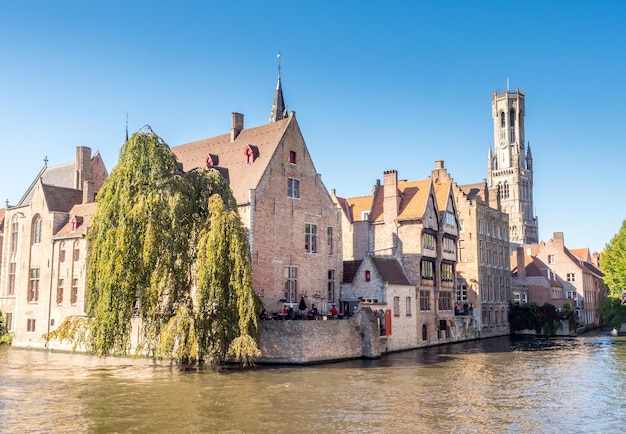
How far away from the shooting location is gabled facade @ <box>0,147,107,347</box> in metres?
40.9

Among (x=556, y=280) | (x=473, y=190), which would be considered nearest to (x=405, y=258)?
(x=473, y=190)

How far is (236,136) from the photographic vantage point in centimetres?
4228

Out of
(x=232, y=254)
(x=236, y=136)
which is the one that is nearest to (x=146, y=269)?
(x=232, y=254)

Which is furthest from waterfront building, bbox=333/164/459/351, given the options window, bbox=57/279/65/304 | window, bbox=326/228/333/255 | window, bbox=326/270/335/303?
window, bbox=57/279/65/304

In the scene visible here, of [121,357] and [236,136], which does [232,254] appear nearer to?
[121,357]

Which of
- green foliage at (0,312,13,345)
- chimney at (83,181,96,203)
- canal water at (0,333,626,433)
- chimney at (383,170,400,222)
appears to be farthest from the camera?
chimney at (383,170,400,222)

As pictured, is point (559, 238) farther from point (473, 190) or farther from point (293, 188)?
point (293, 188)

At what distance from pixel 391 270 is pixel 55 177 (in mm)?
29680

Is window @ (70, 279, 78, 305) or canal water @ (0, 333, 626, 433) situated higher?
window @ (70, 279, 78, 305)

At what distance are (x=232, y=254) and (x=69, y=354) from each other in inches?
619

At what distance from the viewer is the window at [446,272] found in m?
47.6

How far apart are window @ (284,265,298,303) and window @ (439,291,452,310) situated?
1419cm

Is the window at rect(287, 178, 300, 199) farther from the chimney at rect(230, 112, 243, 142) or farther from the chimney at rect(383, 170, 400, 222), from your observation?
the chimney at rect(383, 170, 400, 222)

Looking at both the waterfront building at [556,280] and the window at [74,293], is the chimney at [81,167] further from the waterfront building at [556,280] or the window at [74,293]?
the waterfront building at [556,280]
